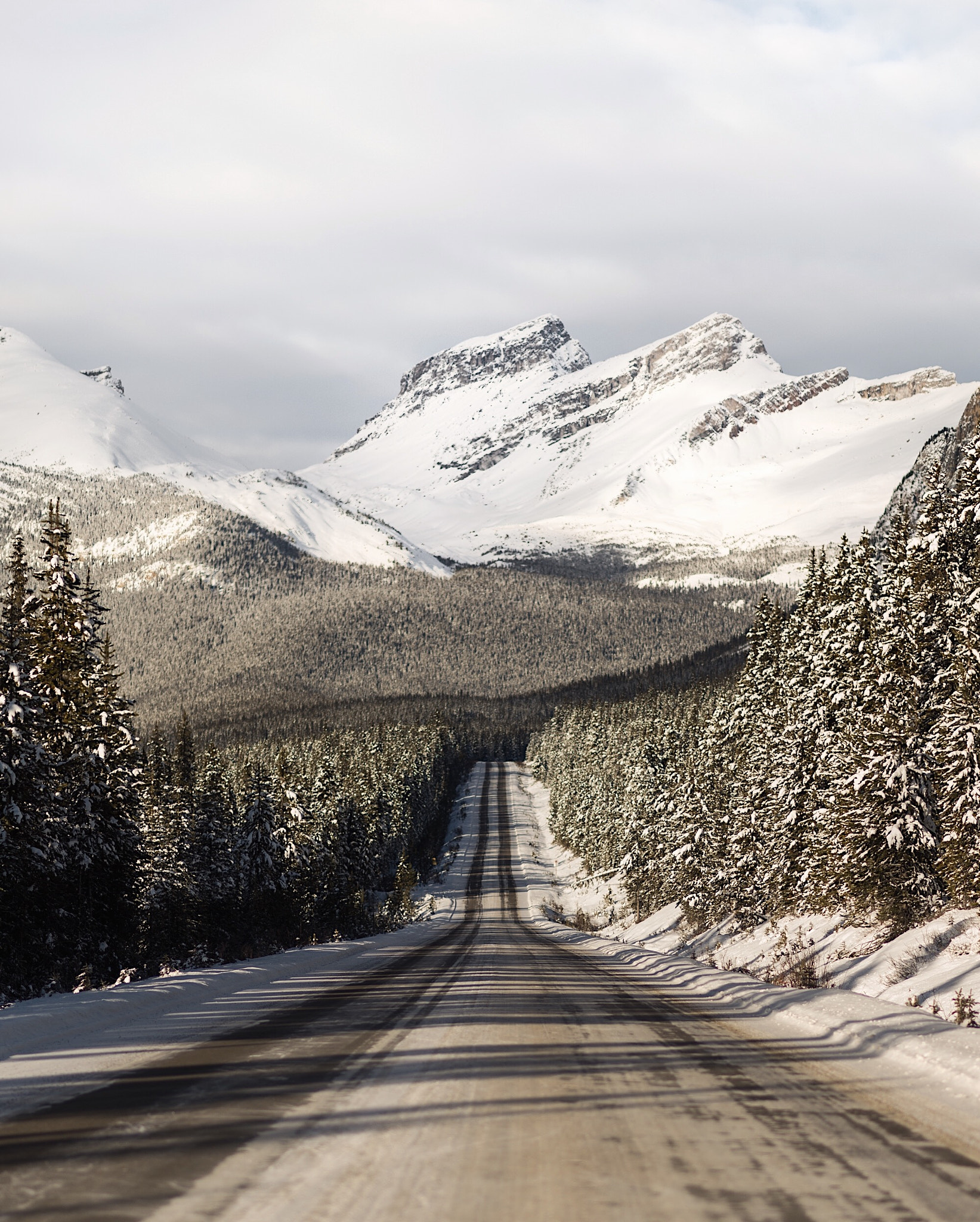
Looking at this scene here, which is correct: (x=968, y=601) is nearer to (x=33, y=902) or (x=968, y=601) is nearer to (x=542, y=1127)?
(x=542, y=1127)

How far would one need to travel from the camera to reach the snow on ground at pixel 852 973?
317 inches

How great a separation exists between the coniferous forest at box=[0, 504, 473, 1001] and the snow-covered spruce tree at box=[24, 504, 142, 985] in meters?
0.05

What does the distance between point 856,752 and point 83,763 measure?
21489mm

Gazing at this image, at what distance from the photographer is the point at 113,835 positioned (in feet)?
85.2

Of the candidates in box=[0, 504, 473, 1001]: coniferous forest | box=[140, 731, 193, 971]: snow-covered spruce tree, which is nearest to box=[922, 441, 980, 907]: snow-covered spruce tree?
box=[0, 504, 473, 1001]: coniferous forest

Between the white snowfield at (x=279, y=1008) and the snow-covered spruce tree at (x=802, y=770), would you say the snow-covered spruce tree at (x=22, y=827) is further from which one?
the snow-covered spruce tree at (x=802, y=770)

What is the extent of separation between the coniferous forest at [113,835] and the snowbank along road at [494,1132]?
34.7 feet

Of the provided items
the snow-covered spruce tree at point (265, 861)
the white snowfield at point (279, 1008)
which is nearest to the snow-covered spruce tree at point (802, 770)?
the white snowfield at point (279, 1008)

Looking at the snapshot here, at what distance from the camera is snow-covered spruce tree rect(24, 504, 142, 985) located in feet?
80.7

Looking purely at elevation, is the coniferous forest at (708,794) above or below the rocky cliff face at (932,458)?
below

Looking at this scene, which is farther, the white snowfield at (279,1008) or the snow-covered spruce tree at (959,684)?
the snow-covered spruce tree at (959,684)

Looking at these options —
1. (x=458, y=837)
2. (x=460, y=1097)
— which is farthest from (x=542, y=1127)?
(x=458, y=837)

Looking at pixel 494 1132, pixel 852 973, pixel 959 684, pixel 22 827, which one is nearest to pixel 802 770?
pixel 959 684

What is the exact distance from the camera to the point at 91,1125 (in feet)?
16.2
